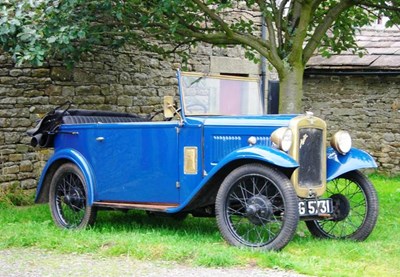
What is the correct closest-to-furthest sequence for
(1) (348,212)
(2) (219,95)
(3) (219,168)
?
(3) (219,168)
(1) (348,212)
(2) (219,95)

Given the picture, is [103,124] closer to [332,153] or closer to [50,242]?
[50,242]

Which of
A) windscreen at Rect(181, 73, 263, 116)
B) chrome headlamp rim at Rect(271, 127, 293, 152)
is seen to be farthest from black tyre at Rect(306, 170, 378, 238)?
windscreen at Rect(181, 73, 263, 116)

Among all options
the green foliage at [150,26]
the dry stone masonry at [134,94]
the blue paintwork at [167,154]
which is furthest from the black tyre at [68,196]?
the dry stone masonry at [134,94]

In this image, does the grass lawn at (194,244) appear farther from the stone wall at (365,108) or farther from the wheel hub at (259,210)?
the stone wall at (365,108)

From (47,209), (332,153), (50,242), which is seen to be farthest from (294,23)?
(50,242)

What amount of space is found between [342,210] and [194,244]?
5.38 feet

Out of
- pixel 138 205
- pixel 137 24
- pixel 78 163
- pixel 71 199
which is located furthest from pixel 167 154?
pixel 137 24

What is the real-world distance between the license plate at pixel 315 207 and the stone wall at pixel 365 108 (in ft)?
28.6

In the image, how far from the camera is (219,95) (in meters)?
7.76

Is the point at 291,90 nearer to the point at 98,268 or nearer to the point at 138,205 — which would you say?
the point at 138,205

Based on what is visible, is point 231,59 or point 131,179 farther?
point 231,59

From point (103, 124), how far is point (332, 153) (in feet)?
8.02

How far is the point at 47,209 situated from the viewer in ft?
31.3

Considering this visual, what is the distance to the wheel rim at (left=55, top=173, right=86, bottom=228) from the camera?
808 cm
